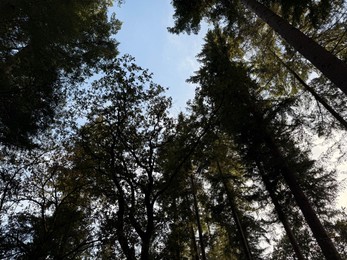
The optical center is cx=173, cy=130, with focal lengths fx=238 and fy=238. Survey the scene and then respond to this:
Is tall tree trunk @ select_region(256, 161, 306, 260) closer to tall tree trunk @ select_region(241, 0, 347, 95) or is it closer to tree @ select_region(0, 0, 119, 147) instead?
tall tree trunk @ select_region(241, 0, 347, 95)

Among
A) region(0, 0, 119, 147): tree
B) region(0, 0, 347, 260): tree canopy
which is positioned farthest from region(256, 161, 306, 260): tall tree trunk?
region(0, 0, 119, 147): tree

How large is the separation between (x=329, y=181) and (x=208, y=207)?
7.36 metres

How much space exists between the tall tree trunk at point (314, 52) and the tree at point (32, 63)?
696 cm

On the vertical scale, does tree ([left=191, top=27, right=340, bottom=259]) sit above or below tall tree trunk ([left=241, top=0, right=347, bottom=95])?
above

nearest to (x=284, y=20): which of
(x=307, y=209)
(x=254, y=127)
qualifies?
(x=254, y=127)

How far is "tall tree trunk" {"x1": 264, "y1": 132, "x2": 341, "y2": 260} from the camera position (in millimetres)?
7590

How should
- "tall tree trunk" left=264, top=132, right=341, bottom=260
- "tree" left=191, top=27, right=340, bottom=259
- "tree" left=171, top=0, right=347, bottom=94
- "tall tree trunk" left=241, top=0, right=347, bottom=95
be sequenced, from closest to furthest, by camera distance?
"tall tree trunk" left=241, top=0, right=347, bottom=95 < "tree" left=171, top=0, right=347, bottom=94 < "tall tree trunk" left=264, top=132, right=341, bottom=260 < "tree" left=191, top=27, right=340, bottom=259

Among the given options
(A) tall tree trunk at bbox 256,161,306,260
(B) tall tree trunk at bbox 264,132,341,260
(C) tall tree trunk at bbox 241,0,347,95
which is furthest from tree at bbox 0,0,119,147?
(A) tall tree trunk at bbox 256,161,306,260

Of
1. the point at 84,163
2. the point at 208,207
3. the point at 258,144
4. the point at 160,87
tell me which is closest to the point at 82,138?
the point at 84,163

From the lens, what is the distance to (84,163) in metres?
10.5

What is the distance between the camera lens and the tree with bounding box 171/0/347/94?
473cm

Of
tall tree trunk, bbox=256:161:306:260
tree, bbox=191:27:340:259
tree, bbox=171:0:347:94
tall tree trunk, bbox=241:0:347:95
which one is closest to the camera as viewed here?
tall tree trunk, bbox=241:0:347:95

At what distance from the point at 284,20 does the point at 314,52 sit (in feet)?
5.41

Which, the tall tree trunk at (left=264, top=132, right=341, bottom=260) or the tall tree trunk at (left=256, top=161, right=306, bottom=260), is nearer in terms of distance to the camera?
the tall tree trunk at (left=264, top=132, right=341, bottom=260)
